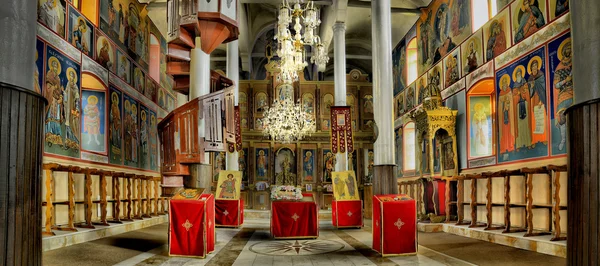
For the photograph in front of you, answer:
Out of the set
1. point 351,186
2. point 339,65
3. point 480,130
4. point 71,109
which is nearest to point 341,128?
point 351,186

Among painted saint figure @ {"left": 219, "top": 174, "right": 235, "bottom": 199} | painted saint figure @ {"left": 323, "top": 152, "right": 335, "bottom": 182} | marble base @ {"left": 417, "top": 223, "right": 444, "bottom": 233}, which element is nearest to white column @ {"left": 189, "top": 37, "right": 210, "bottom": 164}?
painted saint figure @ {"left": 219, "top": 174, "right": 235, "bottom": 199}

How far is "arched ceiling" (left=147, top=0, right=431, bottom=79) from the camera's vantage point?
1623 cm

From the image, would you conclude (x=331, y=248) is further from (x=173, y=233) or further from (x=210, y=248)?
(x=173, y=233)

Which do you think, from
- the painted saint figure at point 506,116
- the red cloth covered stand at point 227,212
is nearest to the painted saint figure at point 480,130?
the painted saint figure at point 506,116

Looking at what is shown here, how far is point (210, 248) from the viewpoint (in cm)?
714

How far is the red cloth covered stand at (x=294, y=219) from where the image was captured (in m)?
9.16

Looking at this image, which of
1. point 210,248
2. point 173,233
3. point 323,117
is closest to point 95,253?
point 173,233

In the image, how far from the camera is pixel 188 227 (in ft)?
21.8

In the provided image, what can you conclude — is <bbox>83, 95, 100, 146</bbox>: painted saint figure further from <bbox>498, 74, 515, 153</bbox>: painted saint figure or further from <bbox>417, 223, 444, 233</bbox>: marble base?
<bbox>498, 74, 515, 153</bbox>: painted saint figure

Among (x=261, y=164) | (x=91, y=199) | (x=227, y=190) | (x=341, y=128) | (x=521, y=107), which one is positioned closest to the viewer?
(x=521, y=107)

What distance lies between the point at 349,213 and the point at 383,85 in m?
3.87

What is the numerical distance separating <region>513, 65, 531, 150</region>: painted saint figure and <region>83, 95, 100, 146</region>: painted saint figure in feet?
32.9

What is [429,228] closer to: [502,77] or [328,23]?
[502,77]

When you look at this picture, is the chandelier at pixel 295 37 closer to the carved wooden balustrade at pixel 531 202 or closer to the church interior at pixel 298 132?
the church interior at pixel 298 132
